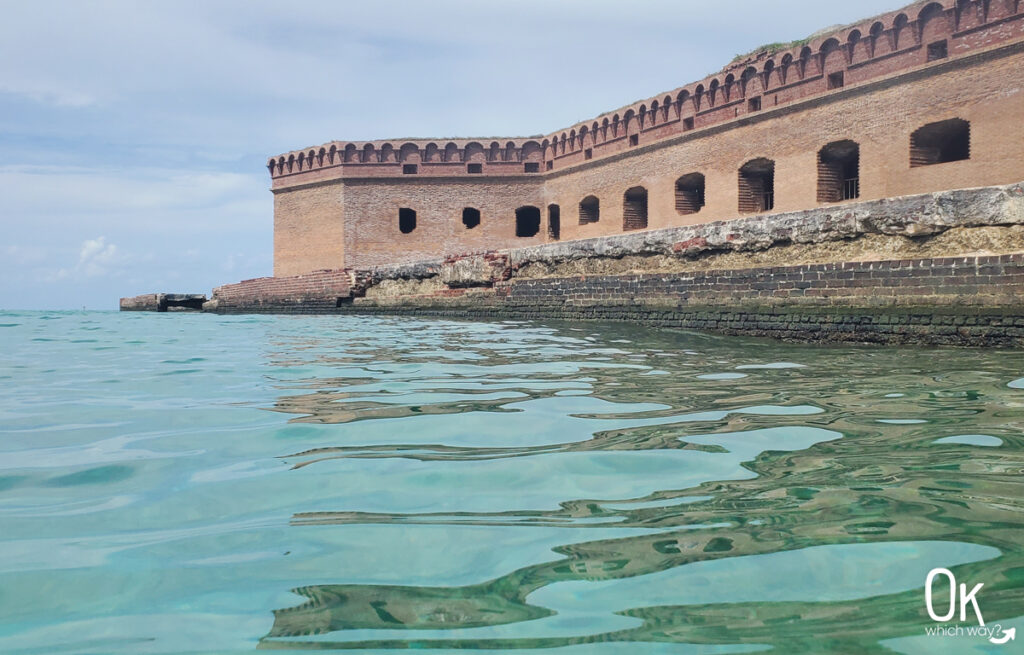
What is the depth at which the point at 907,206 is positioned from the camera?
7.87 metres

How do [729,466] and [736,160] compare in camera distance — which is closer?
[729,466]

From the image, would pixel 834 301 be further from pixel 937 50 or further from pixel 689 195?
pixel 689 195

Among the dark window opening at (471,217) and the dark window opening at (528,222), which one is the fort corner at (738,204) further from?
the dark window opening at (471,217)

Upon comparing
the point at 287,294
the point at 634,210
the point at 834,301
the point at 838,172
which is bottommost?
the point at 834,301

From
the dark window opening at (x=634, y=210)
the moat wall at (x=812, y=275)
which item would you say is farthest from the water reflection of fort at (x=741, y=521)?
the dark window opening at (x=634, y=210)

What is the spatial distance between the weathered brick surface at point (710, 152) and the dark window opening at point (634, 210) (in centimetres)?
20

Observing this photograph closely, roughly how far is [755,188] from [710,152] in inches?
57.3

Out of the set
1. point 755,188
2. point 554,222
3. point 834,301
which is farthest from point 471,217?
point 834,301

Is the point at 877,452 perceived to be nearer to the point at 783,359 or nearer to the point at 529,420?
the point at 529,420

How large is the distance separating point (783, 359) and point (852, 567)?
15.8 ft

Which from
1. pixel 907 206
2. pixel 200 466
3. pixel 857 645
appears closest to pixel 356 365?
pixel 200 466

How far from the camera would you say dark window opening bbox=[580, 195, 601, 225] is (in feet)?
81.5

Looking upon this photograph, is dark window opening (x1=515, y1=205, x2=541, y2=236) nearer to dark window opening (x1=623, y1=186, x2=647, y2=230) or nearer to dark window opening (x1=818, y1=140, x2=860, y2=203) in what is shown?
dark window opening (x1=623, y1=186, x2=647, y2=230)

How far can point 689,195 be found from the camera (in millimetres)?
21422
